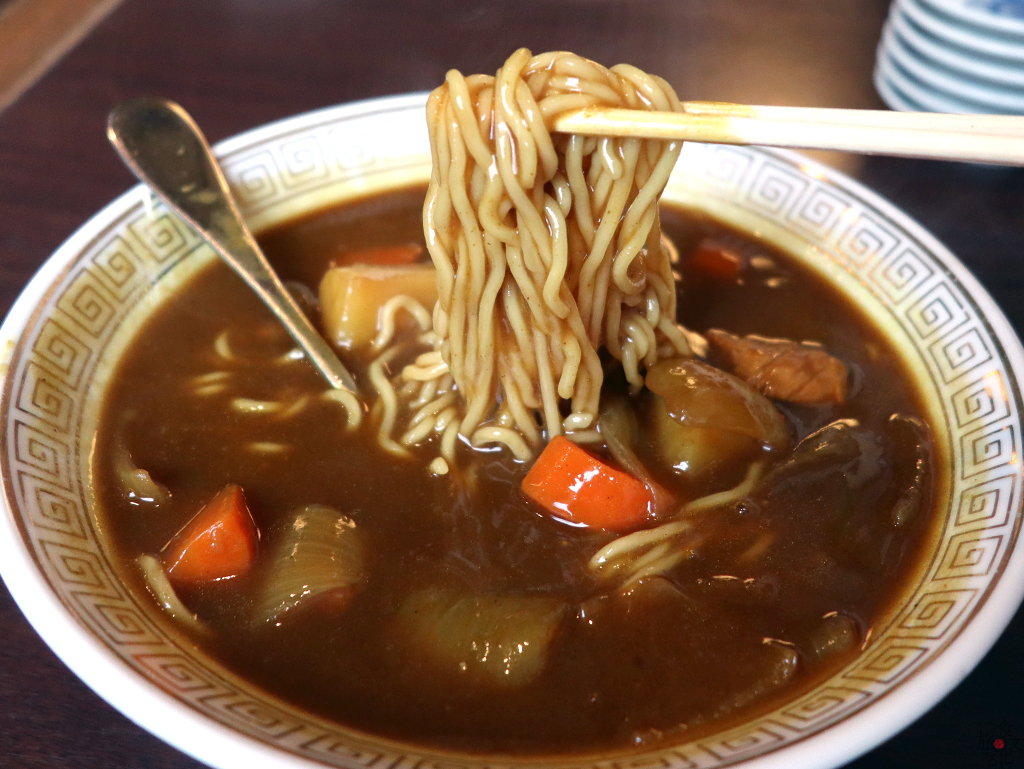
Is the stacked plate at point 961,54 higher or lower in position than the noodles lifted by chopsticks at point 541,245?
higher

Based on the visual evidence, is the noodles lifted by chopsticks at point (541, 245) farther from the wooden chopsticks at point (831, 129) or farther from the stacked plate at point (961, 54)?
the stacked plate at point (961, 54)

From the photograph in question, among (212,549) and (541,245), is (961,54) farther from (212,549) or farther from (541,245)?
(212,549)

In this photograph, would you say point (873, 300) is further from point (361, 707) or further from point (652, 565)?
point (361, 707)

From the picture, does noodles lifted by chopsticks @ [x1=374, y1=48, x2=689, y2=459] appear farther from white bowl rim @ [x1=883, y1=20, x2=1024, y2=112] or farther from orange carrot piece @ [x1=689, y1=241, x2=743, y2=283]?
white bowl rim @ [x1=883, y1=20, x2=1024, y2=112]

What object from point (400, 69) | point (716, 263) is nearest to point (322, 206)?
point (400, 69)

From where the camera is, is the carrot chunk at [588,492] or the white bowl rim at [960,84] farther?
the white bowl rim at [960,84]

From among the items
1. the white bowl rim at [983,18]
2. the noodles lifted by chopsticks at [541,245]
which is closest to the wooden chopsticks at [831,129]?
the noodles lifted by chopsticks at [541,245]

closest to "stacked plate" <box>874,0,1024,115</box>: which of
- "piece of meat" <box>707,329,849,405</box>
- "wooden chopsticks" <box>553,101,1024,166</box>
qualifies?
"piece of meat" <box>707,329,849,405</box>
